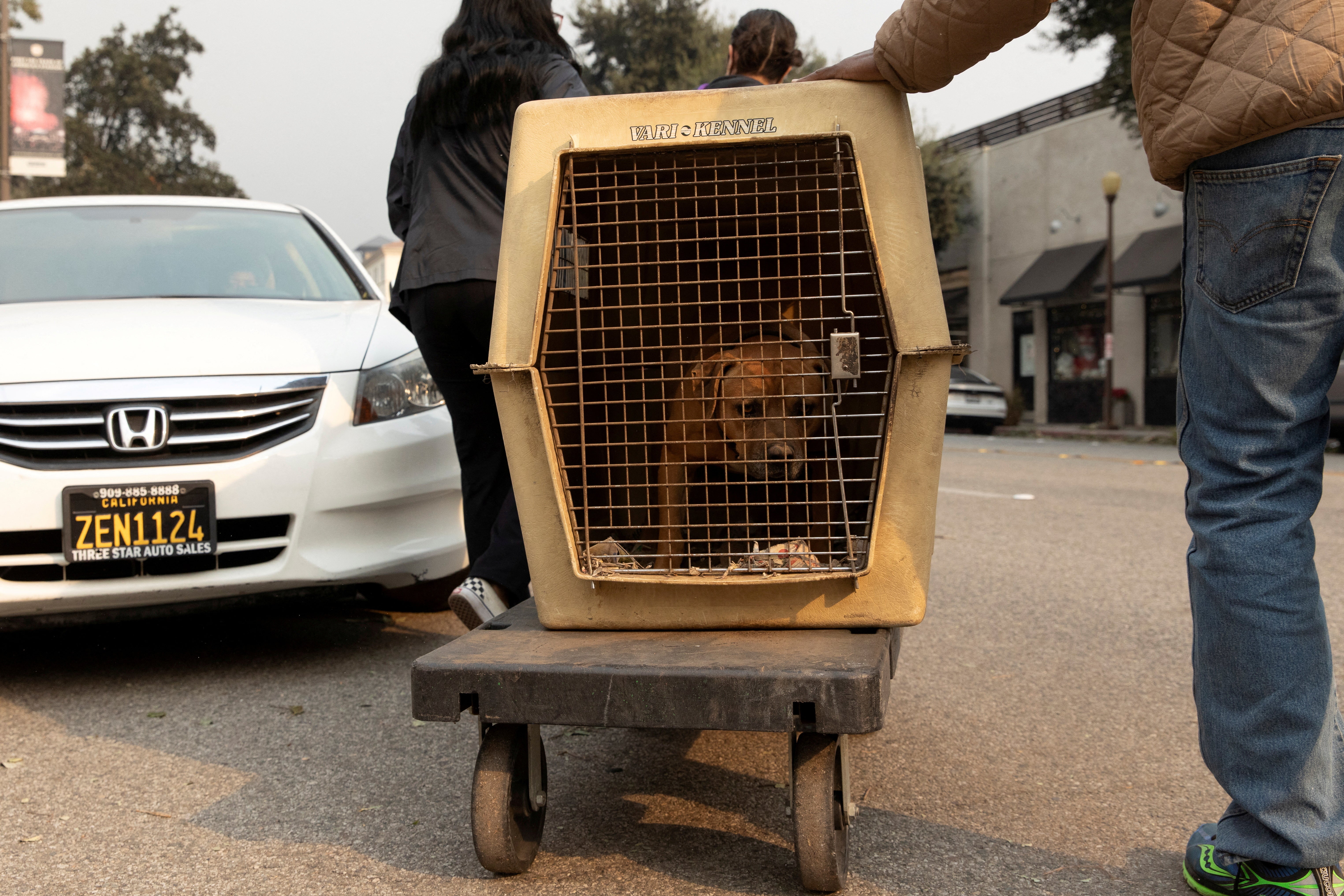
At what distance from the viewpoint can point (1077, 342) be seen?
25.6 metres

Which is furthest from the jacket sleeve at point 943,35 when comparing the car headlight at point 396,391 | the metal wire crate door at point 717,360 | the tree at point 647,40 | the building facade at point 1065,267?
the tree at point 647,40

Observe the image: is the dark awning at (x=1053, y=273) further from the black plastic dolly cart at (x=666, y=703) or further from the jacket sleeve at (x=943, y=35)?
the black plastic dolly cart at (x=666, y=703)

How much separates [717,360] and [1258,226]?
0.99m

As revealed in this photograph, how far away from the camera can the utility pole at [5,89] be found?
1396cm

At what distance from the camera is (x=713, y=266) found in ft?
8.66

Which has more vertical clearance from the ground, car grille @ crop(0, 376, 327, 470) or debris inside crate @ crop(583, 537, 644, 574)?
car grille @ crop(0, 376, 327, 470)

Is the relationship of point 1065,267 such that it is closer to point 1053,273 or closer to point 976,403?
point 1053,273

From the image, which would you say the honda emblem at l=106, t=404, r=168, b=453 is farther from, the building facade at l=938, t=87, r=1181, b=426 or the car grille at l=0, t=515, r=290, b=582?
the building facade at l=938, t=87, r=1181, b=426

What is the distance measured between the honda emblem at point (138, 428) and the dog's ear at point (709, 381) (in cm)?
165

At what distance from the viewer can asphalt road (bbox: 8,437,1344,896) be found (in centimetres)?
219

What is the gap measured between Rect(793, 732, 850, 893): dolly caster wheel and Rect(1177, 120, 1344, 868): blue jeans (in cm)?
62

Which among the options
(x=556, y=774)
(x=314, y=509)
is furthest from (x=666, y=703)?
(x=314, y=509)

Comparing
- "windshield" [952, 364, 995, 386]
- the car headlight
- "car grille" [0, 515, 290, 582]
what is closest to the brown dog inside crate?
the car headlight

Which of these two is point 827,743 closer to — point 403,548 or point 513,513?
point 513,513
